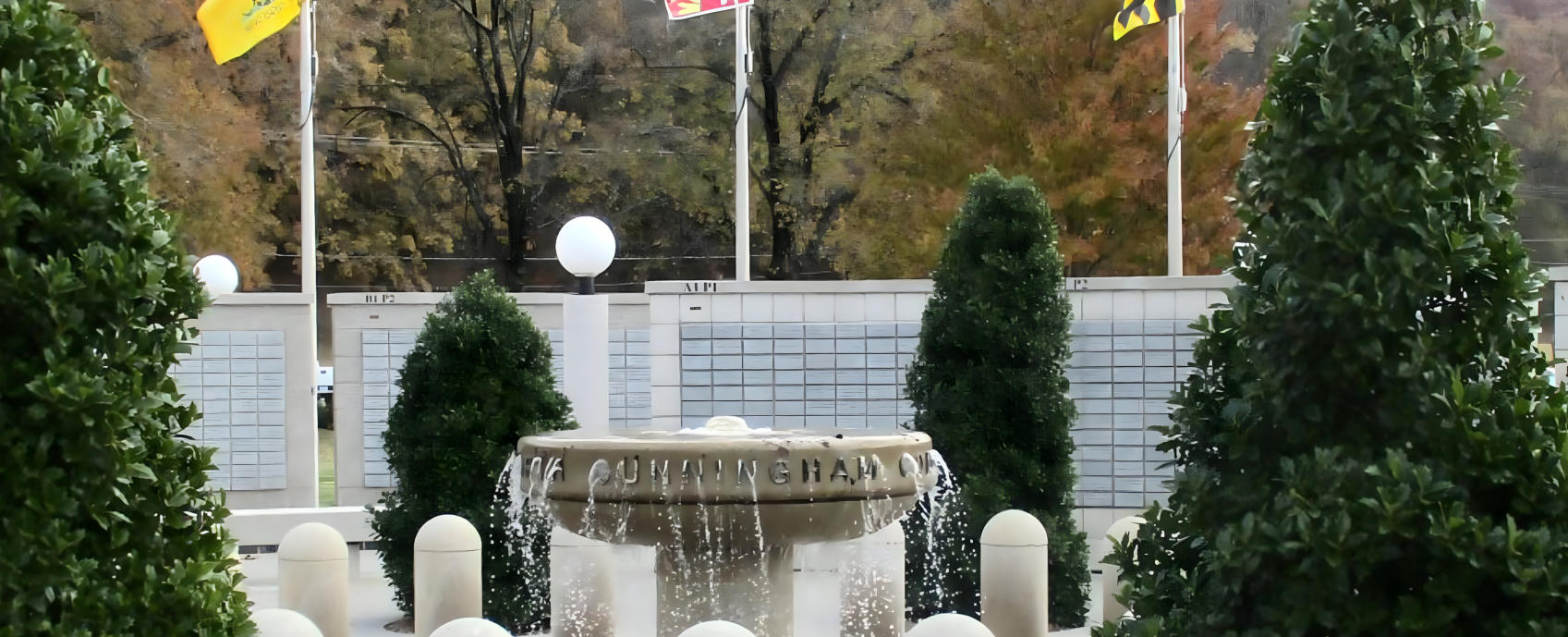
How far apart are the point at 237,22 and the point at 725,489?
22.1 feet

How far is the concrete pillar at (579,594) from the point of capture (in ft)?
28.6

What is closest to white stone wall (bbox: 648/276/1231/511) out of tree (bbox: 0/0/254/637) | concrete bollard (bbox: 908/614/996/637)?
concrete bollard (bbox: 908/614/996/637)

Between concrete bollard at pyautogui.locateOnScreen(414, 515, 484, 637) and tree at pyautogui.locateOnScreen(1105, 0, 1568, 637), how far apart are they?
201 inches

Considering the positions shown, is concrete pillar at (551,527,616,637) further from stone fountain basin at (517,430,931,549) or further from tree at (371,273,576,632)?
stone fountain basin at (517,430,931,549)

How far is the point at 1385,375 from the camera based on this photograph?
151 inches

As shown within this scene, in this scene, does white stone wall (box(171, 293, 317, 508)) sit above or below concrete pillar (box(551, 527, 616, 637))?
above

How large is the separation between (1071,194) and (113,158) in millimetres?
18590

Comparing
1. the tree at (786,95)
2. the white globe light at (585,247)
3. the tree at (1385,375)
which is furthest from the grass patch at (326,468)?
the tree at (1385,375)

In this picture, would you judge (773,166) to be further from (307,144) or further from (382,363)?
(307,144)

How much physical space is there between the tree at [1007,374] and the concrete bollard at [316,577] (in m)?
3.35

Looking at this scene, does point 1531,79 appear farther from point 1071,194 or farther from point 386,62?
point 386,62

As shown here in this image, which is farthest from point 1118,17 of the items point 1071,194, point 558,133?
point 558,133

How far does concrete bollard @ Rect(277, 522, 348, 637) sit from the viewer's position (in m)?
8.51

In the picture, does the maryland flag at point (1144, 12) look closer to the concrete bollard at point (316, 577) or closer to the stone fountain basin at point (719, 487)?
the stone fountain basin at point (719, 487)
